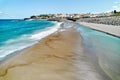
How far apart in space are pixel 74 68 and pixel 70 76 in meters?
1.59

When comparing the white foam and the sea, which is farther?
the sea

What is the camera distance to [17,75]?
33.4 feet

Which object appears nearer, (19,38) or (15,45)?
(15,45)

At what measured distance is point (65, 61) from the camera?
13273 millimetres

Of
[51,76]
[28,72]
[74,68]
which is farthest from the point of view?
[74,68]

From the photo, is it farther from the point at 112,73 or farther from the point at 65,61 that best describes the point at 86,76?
the point at 65,61

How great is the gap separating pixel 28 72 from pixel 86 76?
2.61 metres

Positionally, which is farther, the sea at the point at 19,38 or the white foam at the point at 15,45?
the sea at the point at 19,38

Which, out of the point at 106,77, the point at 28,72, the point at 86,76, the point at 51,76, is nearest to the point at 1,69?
the point at 28,72

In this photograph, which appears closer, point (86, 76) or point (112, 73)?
point (86, 76)

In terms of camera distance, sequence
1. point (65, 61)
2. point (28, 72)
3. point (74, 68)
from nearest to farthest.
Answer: point (28, 72), point (74, 68), point (65, 61)

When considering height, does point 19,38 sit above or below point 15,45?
below

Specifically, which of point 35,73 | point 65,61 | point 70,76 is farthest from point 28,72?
point 65,61

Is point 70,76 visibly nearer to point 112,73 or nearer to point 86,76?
point 86,76
